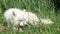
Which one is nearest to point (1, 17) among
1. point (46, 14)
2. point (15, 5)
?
point (15, 5)

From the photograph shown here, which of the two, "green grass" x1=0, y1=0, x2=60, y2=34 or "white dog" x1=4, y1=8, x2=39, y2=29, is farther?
"green grass" x1=0, y1=0, x2=60, y2=34

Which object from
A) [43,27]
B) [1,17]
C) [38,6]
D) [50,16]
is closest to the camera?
[43,27]

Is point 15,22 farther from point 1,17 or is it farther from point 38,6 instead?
point 38,6

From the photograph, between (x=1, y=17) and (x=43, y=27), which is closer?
(x=43, y=27)

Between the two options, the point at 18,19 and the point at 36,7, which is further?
the point at 36,7

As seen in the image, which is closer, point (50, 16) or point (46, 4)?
point (50, 16)

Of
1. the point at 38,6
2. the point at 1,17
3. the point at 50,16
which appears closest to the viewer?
the point at 1,17

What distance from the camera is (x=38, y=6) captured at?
27.8ft

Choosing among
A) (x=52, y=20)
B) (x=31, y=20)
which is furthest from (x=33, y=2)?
(x=31, y=20)

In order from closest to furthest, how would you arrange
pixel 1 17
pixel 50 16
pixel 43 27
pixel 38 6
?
1. pixel 43 27
2. pixel 1 17
3. pixel 50 16
4. pixel 38 6

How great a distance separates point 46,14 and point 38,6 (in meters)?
0.62

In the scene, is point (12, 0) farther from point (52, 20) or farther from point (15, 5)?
point (52, 20)

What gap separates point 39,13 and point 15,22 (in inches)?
68.3

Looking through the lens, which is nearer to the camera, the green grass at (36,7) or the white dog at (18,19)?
the white dog at (18,19)
